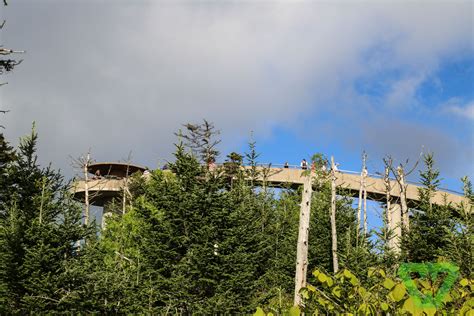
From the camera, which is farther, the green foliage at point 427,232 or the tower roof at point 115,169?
the tower roof at point 115,169

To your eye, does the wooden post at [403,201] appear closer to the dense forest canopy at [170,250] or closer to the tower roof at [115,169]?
the dense forest canopy at [170,250]

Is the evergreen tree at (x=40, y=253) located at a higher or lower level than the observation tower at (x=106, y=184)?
lower

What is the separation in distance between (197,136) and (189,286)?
1595 cm

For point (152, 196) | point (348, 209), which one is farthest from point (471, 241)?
point (152, 196)

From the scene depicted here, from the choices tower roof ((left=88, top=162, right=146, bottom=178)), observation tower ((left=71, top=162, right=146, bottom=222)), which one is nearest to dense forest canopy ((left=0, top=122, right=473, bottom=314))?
observation tower ((left=71, top=162, right=146, bottom=222))

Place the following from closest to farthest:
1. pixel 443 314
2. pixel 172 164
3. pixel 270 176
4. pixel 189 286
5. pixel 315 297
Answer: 1. pixel 443 314
2. pixel 315 297
3. pixel 189 286
4. pixel 172 164
5. pixel 270 176

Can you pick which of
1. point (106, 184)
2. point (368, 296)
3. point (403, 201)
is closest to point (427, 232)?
point (403, 201)

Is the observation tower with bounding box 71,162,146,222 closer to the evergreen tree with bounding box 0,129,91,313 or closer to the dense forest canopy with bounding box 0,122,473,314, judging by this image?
the dense forest canopy with bounding box 0,122,473,314

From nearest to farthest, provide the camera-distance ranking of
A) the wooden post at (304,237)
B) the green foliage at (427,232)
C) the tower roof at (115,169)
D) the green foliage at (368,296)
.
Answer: the green foliage at (368,296)
the wooden post at (304,237)
the green foliage at (427,232)
the tower roof at (115,169)

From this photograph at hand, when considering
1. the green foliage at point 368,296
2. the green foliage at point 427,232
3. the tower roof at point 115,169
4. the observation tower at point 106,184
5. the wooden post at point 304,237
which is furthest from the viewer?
the tower roof at point 115,169

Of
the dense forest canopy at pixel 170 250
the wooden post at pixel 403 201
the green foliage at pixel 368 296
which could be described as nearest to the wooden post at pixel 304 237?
the dense forest canopy at pixel 170 250

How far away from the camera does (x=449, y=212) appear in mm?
20797

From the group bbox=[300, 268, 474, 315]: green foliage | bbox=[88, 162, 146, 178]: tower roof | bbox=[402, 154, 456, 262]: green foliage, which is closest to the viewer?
bbox=[300, 268, 474, 315]: green foliage

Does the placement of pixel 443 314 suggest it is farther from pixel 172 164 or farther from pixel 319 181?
pixel 319 181
